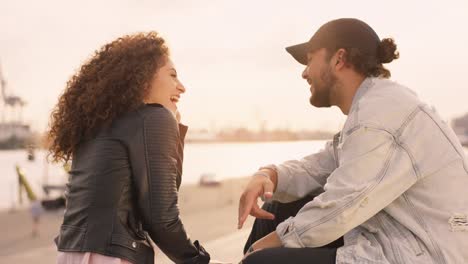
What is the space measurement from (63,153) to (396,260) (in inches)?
51.3

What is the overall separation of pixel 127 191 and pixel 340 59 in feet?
2.95

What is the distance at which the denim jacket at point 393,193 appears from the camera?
5.89 ft

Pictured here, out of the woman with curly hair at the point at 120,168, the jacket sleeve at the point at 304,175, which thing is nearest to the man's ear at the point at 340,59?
the jacket sleeve at the point at 304,175

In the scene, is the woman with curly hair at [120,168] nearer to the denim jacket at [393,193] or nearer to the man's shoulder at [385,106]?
the denim jacket at [393,193]

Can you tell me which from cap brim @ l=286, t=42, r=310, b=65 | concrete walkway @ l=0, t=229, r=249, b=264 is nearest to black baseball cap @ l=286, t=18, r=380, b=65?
cap brim @ l=286, t=42, r=310, b=65

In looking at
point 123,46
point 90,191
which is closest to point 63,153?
point 90,191

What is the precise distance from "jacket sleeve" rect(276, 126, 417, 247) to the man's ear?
406mm

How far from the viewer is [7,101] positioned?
103 feet

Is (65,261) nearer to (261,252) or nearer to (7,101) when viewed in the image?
(261,252)

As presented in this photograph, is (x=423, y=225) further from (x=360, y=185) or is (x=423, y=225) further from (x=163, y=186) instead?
(x=163, y=186)

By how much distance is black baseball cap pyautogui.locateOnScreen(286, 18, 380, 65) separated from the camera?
7.05 feet

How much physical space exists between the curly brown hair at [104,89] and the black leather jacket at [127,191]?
63 millimetres

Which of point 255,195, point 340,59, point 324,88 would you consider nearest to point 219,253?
point 255,195

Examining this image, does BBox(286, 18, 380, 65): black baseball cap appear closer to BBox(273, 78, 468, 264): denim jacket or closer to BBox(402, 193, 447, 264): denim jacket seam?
BBox(273, 78, 468, 264): denim jacket
